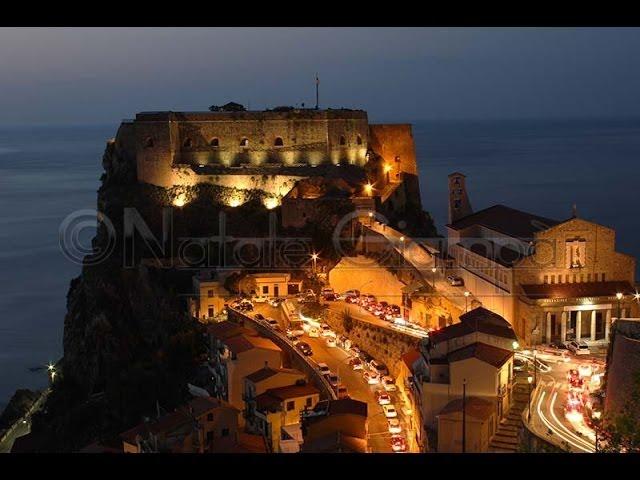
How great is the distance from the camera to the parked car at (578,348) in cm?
1633

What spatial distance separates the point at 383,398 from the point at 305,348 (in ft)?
8.87

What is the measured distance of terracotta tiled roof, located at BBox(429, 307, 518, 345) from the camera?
14.7 meters

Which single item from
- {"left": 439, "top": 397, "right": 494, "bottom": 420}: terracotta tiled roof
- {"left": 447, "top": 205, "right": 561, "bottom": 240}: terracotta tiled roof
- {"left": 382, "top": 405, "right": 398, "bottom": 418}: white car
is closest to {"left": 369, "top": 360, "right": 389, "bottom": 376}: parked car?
{"left": 382, "top": 405, "right": 398, "bottom": 418}: white car

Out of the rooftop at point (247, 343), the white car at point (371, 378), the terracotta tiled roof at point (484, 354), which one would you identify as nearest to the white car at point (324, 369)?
the white car at point (371, 378)

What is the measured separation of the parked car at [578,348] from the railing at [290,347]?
16.1ft

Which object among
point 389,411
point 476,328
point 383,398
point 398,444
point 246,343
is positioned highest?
point 476,328

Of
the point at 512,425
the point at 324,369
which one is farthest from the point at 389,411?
the point at 512,425

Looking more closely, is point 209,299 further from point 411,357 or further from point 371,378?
point 411,357

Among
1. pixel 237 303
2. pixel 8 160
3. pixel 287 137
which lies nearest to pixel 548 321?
pixel 237 303

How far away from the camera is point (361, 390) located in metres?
16.0

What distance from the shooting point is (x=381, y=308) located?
20.0 meters

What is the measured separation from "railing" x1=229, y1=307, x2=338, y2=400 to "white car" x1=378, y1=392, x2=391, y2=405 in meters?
0.95

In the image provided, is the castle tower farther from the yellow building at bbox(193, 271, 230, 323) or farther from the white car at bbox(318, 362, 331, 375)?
the white car at bbox(318, 362, 331, 375)
